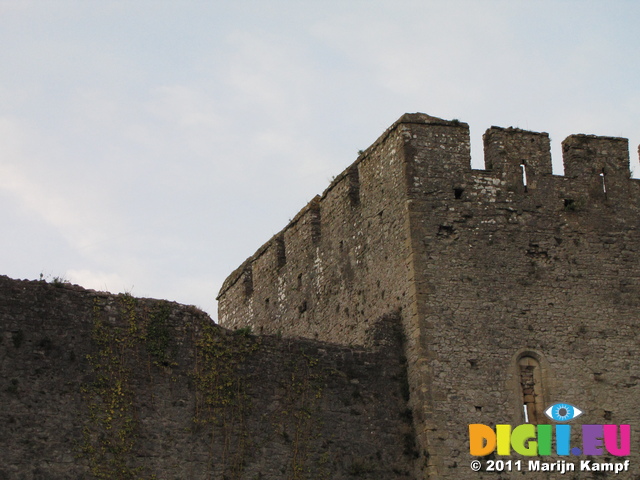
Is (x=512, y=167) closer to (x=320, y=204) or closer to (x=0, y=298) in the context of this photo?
(x=320, y=204)

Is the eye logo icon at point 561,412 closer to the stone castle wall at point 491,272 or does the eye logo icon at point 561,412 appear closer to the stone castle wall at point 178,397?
the stone castle wall at point 491,272

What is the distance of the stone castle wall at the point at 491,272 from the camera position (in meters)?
20.9

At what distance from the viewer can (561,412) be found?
20984mm

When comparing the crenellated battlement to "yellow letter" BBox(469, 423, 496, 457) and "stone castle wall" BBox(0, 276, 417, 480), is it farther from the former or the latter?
"yellow letter" BBox(469, 423, 496, 457)

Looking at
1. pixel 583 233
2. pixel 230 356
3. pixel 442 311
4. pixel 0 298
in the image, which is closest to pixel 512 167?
pixel 583 233

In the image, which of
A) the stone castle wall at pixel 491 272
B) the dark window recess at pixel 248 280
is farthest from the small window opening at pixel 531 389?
the dark window recess at pixel 248 280

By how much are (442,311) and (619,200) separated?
4.39 m

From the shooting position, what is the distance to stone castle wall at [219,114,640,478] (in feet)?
68.5

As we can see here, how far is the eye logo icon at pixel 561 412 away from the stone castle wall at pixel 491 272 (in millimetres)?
120

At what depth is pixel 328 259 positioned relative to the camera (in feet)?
81.2

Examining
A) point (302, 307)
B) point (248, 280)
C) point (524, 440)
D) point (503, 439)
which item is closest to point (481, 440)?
point (503, 439)

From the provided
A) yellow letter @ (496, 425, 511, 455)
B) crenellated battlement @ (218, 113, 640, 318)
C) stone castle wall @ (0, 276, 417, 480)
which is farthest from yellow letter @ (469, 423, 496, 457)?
crenellated battlement @ (218, 113, 640, 318)

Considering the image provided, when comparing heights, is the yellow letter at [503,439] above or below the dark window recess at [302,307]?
below

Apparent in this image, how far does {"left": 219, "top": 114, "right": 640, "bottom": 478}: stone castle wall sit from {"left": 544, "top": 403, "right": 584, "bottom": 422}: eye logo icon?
120mm
